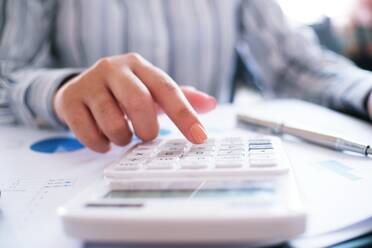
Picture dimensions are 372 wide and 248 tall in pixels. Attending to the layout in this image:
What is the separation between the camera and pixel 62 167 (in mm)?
313

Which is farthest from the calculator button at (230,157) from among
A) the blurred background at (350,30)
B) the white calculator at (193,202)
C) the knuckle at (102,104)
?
the blurred background at (350,30)

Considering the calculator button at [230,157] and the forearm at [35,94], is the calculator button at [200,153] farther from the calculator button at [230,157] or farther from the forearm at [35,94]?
the forearm at [35,94]

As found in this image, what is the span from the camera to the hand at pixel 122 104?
0.30 metres

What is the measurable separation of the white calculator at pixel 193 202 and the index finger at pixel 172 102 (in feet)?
0.08

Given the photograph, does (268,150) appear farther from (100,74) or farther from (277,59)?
(277,59)

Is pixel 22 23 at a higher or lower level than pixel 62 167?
higher

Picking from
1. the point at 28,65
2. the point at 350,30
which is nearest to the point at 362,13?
the point at 350,30

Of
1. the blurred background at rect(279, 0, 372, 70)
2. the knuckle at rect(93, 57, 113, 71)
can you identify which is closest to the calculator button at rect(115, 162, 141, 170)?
the knuckle at rect(93, 57, 113, 71)

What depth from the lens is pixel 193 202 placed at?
19cm

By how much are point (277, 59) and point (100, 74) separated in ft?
1.46

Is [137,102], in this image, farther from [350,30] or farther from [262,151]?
[350,30]

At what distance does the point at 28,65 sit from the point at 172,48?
241 millimetres

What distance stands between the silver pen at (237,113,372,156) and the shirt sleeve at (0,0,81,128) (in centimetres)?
23

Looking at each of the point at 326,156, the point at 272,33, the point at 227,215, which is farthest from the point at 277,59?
the point at 227,215
